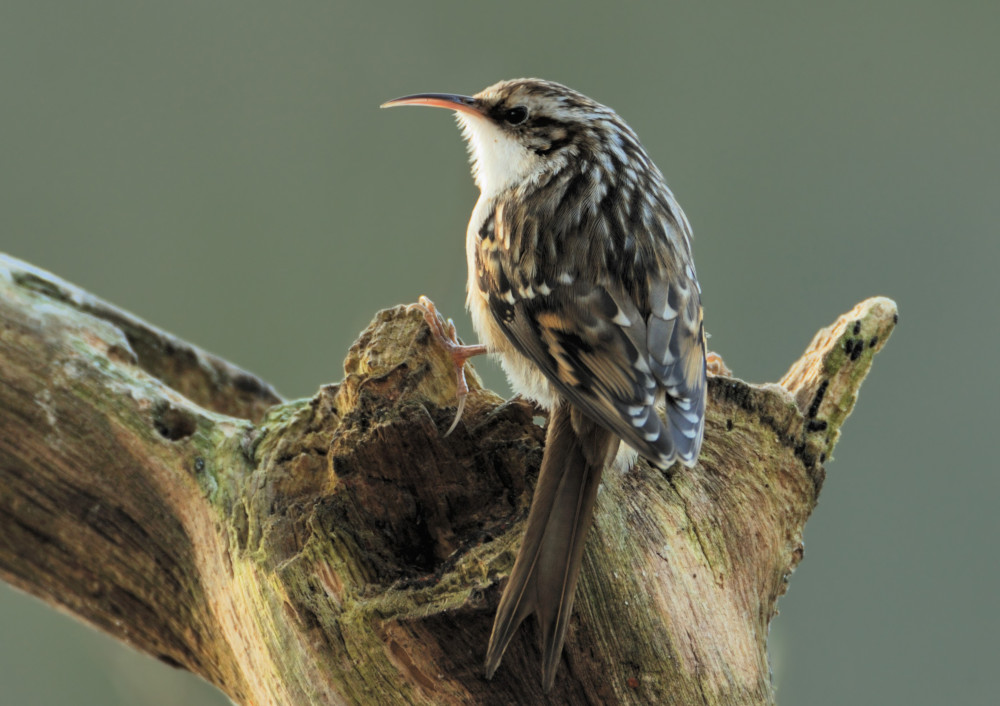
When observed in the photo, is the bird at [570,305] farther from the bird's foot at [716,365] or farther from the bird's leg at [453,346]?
the bird's foot at [716,365]

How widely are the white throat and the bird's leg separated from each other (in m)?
0.36

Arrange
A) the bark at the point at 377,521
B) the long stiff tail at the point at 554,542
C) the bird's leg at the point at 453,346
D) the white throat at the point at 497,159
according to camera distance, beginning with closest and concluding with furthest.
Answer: the long stiff tail at the point at 554,542 → the bark at the point at 377,521 → the bird's leg at the point at 453,346 → the white throat at the point at 497,159

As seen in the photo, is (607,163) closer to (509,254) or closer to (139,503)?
(509,254)

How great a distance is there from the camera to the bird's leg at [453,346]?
6.23ft

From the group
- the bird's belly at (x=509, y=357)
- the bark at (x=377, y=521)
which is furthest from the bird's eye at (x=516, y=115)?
the bark at (x=377, y=521)

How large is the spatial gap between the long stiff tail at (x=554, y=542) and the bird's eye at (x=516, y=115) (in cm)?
92

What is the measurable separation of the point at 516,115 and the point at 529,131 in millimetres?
52

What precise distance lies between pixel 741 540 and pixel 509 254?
2.48 ft

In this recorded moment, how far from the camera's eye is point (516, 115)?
90.0 inches

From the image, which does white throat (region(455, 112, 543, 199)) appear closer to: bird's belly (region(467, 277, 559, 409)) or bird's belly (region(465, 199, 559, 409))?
bird's belly (region(465, 199, 559, 409))

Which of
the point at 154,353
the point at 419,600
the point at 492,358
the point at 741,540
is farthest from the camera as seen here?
Answer: the point at 154,353

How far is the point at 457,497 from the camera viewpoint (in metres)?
1.77

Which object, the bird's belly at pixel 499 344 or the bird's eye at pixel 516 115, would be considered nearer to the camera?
the bird's belly at pixel 499 344

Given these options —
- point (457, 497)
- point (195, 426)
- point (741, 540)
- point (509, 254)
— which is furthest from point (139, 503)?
point (741, 540)
